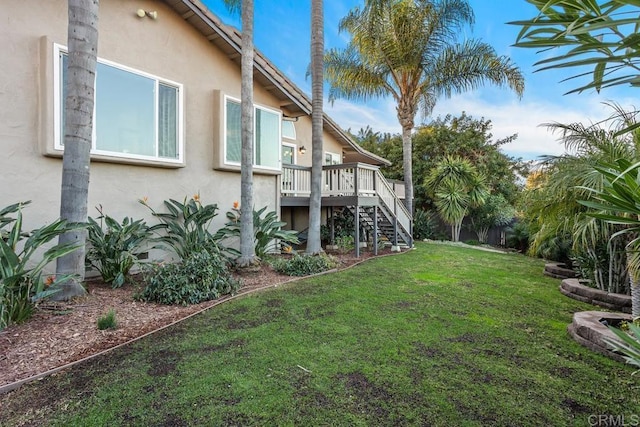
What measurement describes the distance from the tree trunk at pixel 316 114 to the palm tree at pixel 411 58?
14.5 ft

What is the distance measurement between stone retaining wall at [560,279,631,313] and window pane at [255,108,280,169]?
23.9 feet

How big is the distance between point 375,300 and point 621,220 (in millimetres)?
3814

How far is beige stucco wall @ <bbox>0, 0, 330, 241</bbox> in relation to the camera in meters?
5.08

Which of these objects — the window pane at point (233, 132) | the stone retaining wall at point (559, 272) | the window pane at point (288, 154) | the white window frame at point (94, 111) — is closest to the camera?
the white window frame at point (94, 111)

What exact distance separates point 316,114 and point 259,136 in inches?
66.0

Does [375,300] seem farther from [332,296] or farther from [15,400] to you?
[15,400]

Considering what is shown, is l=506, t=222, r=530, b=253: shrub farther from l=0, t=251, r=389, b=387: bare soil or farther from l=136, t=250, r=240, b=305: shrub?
l=0, t=251, r=389, b=387: bare soil

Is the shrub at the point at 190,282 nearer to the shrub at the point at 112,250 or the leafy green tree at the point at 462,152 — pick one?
the shrub at the point at 112,250

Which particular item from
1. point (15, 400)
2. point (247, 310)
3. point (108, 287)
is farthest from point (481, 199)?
point (15, 400)

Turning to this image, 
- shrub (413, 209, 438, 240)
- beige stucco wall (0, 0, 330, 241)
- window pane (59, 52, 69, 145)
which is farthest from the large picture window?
shrub (413, 209, 438, 240)

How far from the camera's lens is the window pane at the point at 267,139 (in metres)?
8.86

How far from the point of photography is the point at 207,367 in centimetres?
311

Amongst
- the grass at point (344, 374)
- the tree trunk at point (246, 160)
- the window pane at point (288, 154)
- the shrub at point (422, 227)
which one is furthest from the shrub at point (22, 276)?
the shrub at point (422, 227)

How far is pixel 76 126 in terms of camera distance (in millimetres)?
4277
